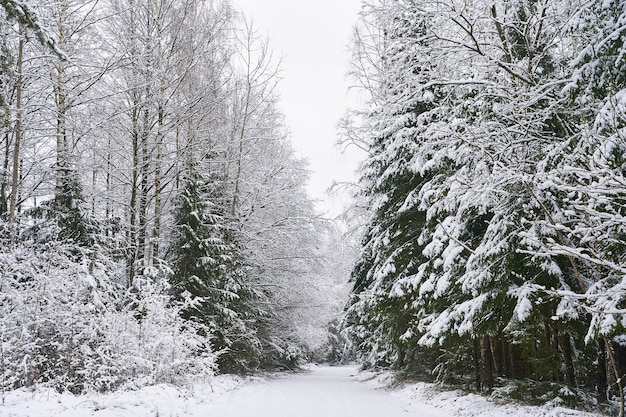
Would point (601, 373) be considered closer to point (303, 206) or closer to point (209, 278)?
point (209, 278)

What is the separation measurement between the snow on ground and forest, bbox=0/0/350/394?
665mm

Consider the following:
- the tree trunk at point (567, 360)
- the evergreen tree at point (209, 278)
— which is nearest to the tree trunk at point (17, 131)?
the evergreen tree at point (209, 278)

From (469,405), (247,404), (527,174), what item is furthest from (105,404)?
(527,174)

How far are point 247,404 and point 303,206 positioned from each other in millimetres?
14375

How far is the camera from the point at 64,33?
1145 centimetres

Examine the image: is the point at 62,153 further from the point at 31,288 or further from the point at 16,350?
the point at 16,350

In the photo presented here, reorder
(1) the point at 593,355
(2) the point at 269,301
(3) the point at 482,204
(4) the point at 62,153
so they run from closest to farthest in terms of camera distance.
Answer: (3) the point at 482,204, (1) the point at 593,355, (4) the point at 62,153, (2) the point at 269,301

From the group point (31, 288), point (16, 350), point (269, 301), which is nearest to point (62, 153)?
point (31, 288)

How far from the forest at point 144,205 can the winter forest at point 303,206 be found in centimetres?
9

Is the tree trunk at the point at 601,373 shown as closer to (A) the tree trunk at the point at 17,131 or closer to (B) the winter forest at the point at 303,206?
(B) the winter forest at the point at 303,206

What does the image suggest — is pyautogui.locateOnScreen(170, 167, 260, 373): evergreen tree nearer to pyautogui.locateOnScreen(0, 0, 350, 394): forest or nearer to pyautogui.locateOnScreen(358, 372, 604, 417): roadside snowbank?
pyautogui.locateOnScreen(0, 0, 350, 394): forest

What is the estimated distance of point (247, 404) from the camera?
9.49 metres

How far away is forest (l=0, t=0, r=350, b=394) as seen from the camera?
797cm

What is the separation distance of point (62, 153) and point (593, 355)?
12.4m
